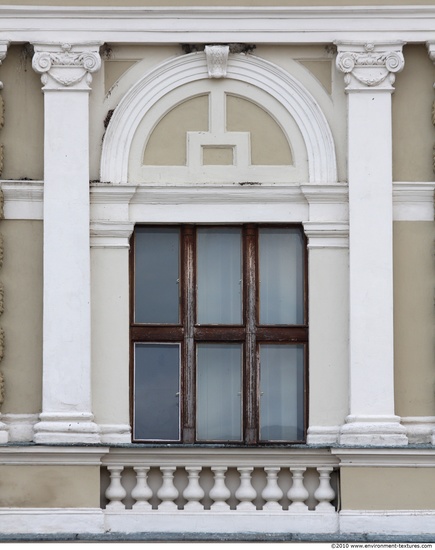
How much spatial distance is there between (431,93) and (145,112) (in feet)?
7.09

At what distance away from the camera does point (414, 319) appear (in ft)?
54.5

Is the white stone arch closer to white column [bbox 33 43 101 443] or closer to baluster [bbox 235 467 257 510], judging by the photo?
white column [bbox 33 43 101 443]

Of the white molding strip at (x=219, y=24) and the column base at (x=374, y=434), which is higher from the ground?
the white molding strip at (x=219, y=24)

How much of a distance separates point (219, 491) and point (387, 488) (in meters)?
1.23

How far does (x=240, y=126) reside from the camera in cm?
1681

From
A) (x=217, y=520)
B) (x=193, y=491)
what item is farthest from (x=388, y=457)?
(x=193, y=491)

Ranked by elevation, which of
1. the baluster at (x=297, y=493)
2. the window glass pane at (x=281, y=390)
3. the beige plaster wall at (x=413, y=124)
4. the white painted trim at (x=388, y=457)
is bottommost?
the baluster at (x=297, y=493)

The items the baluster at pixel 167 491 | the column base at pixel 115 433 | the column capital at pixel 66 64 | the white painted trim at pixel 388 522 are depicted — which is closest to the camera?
the white painted trim at pixel 388 522

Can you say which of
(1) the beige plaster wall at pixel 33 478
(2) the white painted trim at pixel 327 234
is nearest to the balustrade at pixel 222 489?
(1) the beige plaster wall at pixel 33 478

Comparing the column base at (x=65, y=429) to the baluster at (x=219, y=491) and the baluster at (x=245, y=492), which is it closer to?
the baluster at (x=219, y=491)

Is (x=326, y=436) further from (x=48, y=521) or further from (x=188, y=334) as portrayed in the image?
(x=48, y=521)

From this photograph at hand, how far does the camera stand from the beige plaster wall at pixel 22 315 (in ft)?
54.3

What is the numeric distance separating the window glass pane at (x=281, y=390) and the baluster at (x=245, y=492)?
1.31 ft

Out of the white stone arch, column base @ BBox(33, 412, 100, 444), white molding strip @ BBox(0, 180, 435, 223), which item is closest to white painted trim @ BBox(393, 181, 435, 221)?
white molding strip @ BBox(0, 180, 435, 223)
